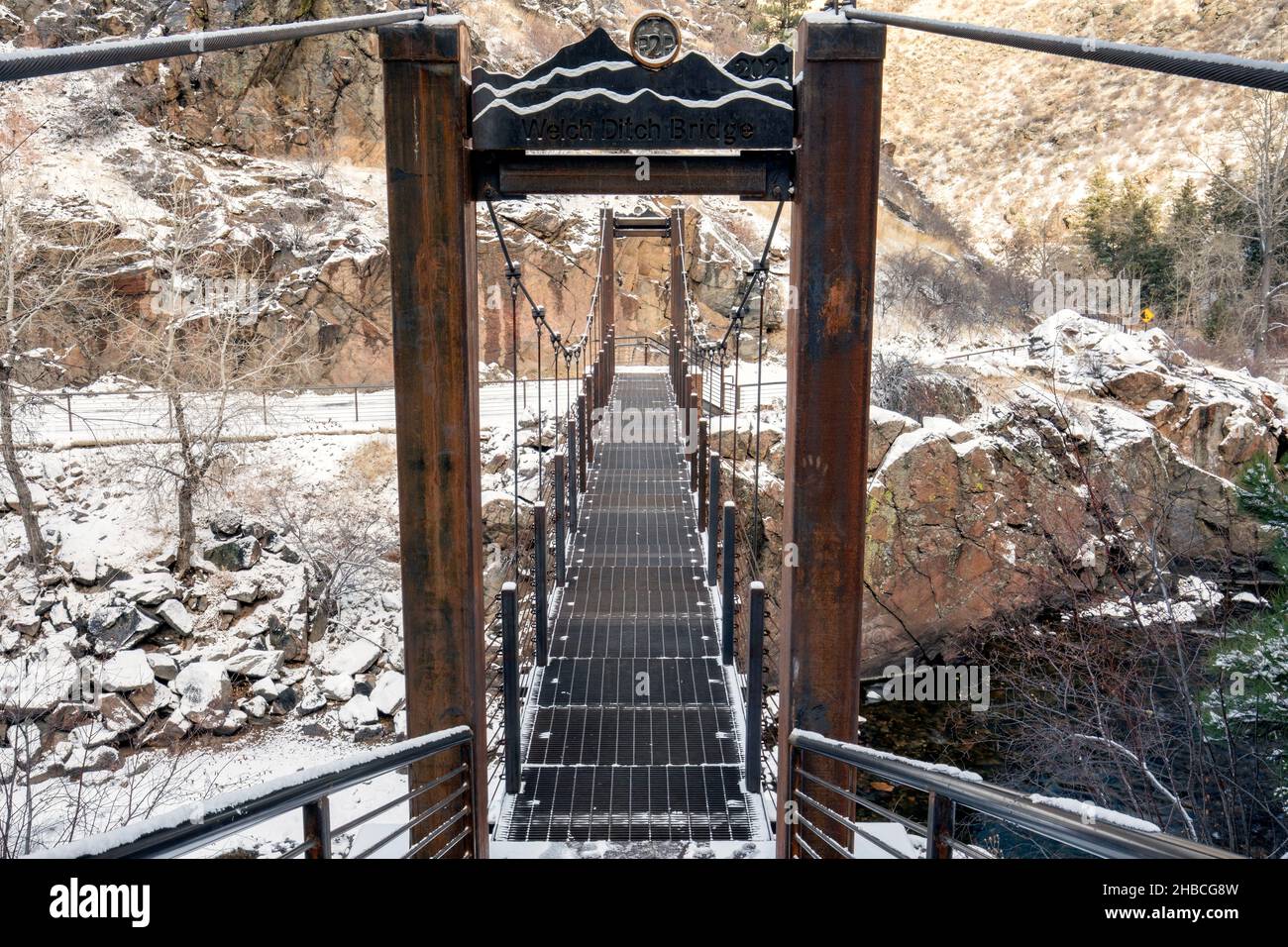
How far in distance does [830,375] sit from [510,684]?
1.74 metres

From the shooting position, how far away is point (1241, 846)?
18.5ft

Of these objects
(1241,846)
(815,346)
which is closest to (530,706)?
(815,346)

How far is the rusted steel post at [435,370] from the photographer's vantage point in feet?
7.59

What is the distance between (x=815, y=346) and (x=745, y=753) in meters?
1.61

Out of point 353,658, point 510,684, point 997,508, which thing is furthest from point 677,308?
point 510,684

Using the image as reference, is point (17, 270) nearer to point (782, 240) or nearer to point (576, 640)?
point (576, 640)

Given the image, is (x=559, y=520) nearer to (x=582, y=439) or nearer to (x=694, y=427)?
(x=582, y=439)

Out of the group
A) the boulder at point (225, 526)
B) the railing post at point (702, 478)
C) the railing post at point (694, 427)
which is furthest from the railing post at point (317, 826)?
the boulder at point (225, 526)

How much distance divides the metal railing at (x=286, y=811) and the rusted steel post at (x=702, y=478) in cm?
460

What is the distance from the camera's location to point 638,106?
7.70 feet

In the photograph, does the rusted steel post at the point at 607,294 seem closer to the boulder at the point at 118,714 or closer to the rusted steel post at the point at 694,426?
the rusted steel post at the point at 694,426

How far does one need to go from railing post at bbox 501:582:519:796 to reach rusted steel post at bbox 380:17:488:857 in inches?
28.4

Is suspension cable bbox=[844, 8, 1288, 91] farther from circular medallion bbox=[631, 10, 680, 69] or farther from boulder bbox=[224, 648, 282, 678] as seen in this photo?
boulder bbox=[224, 648, 282, 678]

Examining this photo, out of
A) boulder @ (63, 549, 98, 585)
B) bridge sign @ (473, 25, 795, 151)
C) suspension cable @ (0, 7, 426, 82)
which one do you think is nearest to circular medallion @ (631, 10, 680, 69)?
bridge sign @ (473, 25, 795, 151)
